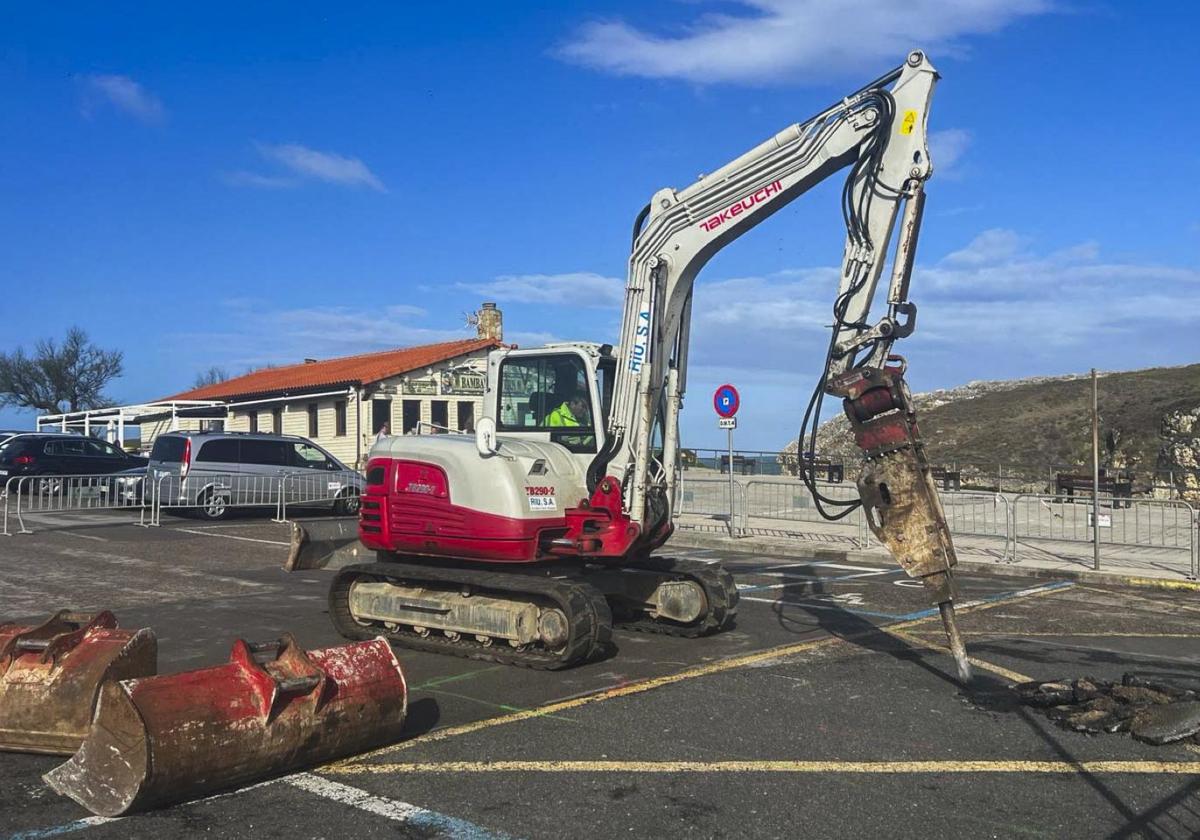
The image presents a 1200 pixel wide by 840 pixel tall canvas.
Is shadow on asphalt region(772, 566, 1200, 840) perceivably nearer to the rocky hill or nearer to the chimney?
the rocky hill

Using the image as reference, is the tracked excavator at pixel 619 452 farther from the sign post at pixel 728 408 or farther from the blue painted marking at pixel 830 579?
the sign post at pixel 728 408

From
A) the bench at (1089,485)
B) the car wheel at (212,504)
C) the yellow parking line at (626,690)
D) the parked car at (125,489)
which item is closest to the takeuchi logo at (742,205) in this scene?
the yellow parking line at (626,690)

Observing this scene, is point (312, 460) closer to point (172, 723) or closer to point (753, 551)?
point (753, 551)

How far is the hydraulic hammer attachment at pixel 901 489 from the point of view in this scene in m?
7.46

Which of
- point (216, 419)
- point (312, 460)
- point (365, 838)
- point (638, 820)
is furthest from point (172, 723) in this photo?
point (216, 419)

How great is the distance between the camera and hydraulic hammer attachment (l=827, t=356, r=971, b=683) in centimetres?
746

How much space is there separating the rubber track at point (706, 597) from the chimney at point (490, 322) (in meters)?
29.0

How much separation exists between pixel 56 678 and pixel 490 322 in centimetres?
3305

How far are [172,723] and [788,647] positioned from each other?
5666 mm

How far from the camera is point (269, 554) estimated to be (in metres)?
16.8

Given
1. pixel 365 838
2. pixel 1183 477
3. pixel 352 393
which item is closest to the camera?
pixel 365 838

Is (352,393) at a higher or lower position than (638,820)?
higher

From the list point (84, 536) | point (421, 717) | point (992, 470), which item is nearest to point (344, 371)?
point (84, 536)

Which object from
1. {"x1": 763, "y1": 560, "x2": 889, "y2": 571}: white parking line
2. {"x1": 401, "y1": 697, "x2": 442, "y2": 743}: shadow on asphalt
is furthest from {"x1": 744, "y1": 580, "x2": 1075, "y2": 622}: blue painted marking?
{"x1": 401, "y1": 697, "x2": 442, "y2": 743}: shadow on asphalt
